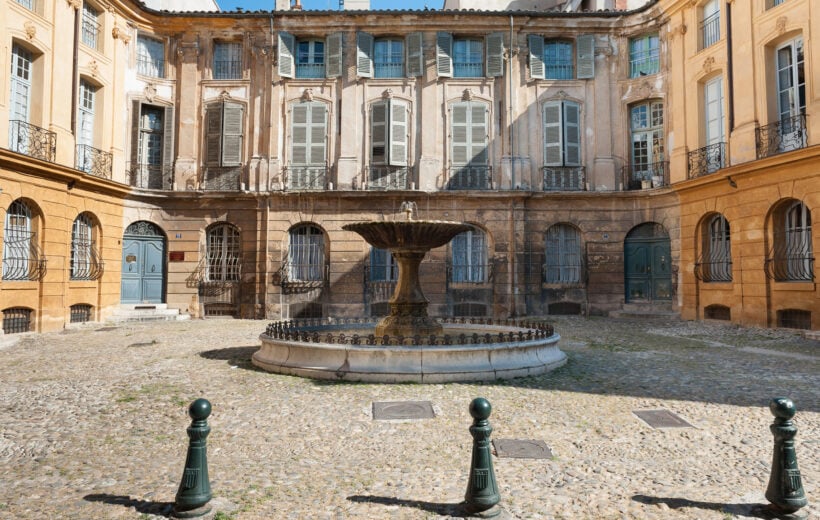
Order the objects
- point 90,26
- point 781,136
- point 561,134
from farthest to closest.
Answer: point 561,134 < point 90,26 < point 781,136

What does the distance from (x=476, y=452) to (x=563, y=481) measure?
0.95 meters

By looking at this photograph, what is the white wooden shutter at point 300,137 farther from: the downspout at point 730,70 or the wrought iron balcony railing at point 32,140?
the downspout at point 730,70

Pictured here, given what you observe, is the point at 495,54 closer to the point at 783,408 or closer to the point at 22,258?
the point at 22,258

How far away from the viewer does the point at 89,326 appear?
15516 millimetres

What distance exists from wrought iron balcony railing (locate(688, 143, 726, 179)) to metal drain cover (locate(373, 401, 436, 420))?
13.7 m

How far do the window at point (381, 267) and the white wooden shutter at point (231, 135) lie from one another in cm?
574

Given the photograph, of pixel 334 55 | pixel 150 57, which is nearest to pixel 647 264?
pixel 334 55

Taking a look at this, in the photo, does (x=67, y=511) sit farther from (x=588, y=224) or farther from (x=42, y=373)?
(x=588, y=224)

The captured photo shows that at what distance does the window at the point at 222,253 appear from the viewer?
18609 millimetres

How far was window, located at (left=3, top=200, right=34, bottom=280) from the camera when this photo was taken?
1337 centimetres

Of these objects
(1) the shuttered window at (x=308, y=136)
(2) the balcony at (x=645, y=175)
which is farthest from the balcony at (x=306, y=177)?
(2) the balcony at (x=645, y=175)

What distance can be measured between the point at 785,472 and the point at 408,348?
454 cm

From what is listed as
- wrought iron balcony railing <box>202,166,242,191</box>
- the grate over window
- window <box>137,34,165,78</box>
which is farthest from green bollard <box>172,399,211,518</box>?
window <box>137,34,165,78</box>

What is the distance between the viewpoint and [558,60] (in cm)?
1945
